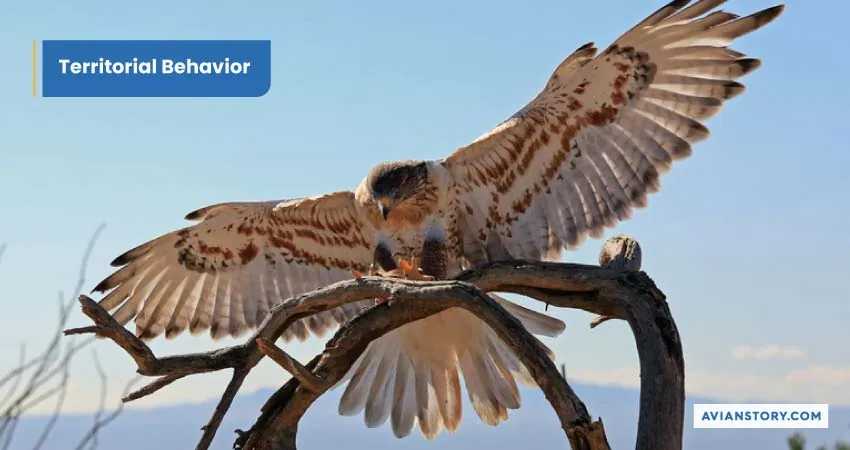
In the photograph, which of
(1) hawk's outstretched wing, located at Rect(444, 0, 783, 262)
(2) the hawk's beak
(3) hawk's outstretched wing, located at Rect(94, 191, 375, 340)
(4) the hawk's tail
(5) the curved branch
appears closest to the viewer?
(5) the curved branch

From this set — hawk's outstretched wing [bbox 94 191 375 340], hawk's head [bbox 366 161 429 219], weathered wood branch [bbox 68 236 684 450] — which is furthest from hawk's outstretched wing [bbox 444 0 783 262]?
weathered wood branch [bbox 68 236 684 450]

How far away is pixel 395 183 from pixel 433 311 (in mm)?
1508

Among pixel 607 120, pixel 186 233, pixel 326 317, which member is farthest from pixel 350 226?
pixel 607 120

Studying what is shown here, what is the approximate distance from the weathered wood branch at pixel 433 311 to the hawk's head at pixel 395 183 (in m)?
1.31

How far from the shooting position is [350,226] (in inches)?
286

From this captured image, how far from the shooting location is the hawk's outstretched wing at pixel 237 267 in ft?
23.8

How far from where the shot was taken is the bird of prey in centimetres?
634

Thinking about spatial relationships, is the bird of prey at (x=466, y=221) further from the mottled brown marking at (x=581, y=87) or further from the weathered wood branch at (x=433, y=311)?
the weathered wood branch at (x=433, y=311)

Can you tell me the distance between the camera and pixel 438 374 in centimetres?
692

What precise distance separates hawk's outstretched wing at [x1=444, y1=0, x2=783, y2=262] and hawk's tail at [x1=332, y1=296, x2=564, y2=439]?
444 mm

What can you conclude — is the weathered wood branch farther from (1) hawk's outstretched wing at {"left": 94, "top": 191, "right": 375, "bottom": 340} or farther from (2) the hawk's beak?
(1) hawk's outstretched wing at {"left": 94, "top": 191, "right": 375, "bottom": 340}

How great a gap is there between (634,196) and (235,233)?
258 cm

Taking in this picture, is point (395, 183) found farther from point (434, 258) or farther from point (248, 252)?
point (248, 252)

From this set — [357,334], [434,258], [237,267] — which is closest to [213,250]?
[237,267]
